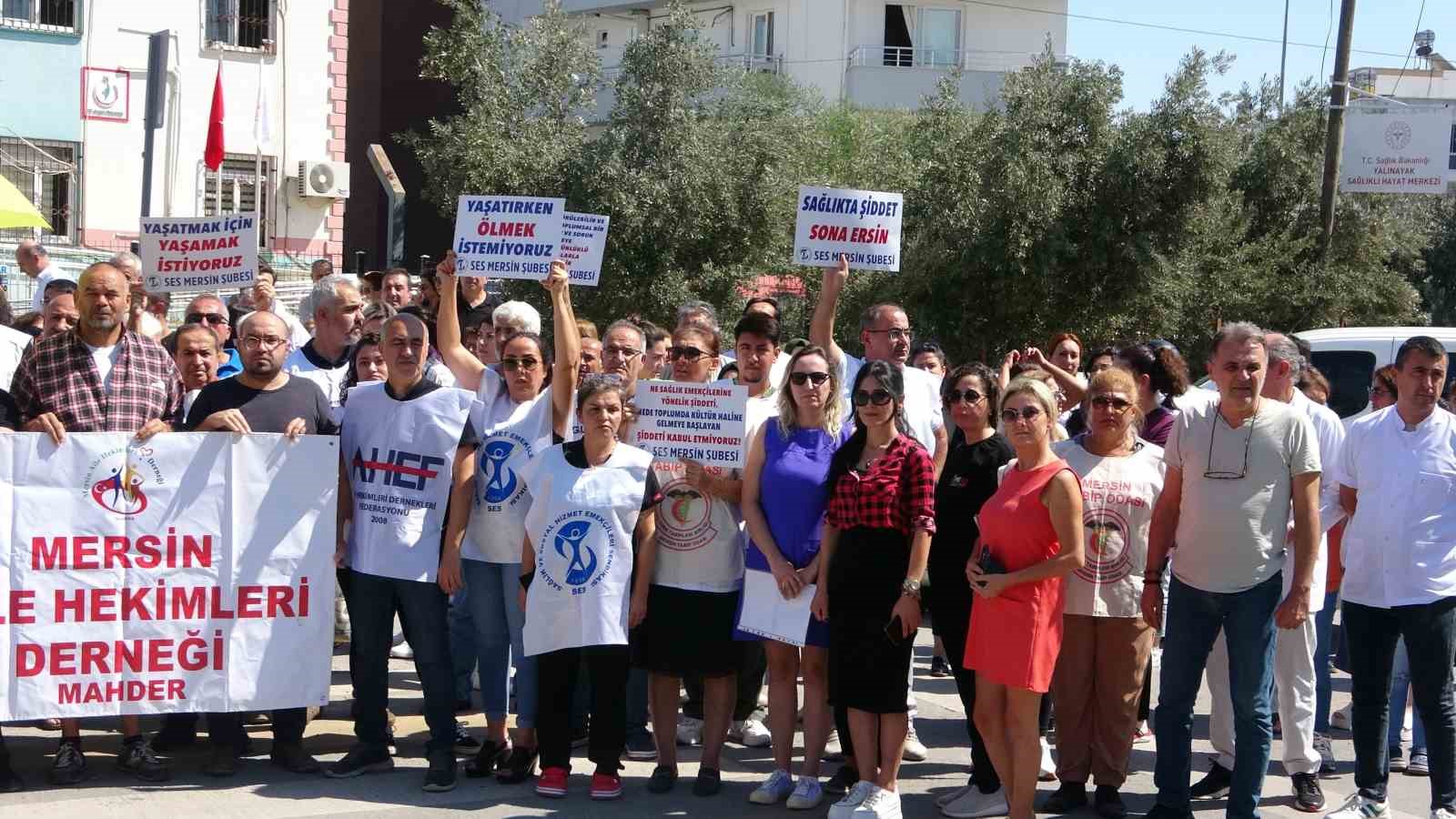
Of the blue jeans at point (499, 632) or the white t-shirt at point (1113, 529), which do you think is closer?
the white t-shirt at point (1113, 529)

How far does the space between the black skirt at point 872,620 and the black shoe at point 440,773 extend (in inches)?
70.7

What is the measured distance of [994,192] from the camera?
1866 centimetres

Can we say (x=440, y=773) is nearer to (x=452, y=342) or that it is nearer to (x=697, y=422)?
(x=697, y=422)

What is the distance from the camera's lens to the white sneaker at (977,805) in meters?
6.59

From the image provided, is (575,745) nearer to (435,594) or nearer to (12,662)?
(435,594)

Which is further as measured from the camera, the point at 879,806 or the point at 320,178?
the point at 320,178

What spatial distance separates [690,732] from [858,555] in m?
2.00

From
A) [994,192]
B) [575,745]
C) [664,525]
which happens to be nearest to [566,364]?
[664,525]

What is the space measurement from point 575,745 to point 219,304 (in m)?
3.41

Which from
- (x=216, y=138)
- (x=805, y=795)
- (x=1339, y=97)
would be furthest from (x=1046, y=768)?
(x=1339, y=97)

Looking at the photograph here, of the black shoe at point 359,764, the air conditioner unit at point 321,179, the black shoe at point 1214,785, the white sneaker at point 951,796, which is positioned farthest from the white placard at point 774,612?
the air conditioner unit at point 321,179

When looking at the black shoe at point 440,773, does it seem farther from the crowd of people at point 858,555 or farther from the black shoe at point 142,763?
the black shoe at point 142,763

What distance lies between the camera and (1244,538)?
6148mm

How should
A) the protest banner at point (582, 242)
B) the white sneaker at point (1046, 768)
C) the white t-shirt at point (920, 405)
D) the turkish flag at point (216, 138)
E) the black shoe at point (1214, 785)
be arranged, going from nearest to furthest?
1. the black shoe at point (1214, 785)
2. the white sneaker at point (1046, 768)
3. the white t-shirt at point (920, 405)
4. the protest banner at point (582, 242)
5. the turkish flag at point (216, 138)
